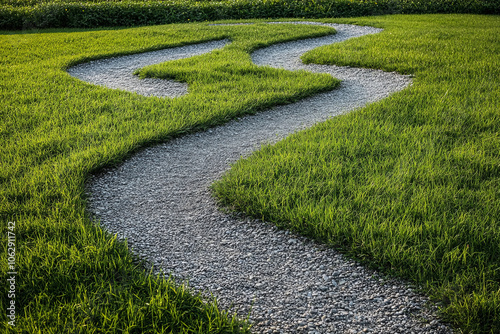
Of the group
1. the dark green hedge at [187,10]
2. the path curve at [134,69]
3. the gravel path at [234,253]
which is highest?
the dark green hedge at [187,10]

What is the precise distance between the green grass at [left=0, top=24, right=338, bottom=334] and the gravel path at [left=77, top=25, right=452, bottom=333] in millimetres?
213

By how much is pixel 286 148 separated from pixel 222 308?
238cm

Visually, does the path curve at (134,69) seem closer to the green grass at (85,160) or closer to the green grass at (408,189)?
the green grass at (85,160)

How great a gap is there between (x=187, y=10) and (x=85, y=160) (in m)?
13.9

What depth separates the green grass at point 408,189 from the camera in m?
2.60

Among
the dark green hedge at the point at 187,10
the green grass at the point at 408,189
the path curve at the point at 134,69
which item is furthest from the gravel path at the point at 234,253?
the dark green hedge at the point at 187,10

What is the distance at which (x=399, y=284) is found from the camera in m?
2.60

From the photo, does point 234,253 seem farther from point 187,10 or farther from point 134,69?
point 187,10

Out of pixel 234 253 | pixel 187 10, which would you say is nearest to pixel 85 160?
pixel 234 253

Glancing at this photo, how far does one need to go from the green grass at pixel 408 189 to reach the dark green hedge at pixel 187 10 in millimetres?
12282

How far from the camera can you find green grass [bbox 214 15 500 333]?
8.54 feet

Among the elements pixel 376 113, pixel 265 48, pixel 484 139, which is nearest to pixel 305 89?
pixel 376 113

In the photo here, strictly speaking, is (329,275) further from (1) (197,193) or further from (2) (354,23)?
(2) (354,23)

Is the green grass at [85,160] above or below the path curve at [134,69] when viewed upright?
below
